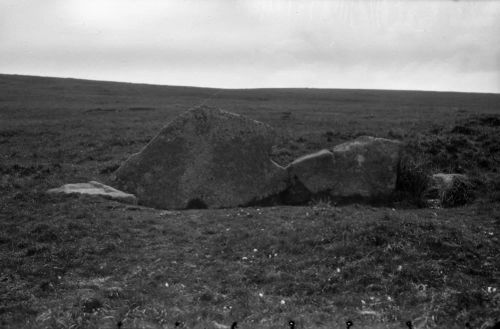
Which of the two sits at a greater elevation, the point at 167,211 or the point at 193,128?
the point at 193,128

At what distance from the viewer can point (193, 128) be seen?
51.8 feet

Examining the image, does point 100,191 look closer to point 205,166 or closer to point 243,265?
point 205,166

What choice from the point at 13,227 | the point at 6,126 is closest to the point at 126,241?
the point at 13,227

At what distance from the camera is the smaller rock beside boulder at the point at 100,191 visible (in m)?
14.2

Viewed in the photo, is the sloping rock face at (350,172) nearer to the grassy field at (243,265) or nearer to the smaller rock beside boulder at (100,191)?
the grassy field at (243,265)

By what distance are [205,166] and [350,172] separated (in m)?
4.26

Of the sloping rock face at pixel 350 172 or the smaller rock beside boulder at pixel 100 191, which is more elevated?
the sloping rock face at pixel 350 172

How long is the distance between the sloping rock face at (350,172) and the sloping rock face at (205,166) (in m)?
0.75

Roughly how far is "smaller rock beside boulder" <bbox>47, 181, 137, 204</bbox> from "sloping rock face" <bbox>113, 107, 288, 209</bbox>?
556 mm

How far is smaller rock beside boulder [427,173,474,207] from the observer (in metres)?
15.1

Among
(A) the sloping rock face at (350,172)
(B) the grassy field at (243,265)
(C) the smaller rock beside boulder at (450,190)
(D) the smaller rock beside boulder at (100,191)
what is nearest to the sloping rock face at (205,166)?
(D) the smaller rock beside boulder at (100,191)

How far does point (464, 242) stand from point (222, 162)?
287 inches

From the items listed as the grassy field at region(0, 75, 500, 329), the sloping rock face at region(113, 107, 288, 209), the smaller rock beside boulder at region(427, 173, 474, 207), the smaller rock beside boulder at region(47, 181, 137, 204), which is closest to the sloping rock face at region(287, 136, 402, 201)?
the sloping rock face at region(113, 107, 288, 209)

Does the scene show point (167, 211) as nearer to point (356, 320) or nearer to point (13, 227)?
point (13, 227)
